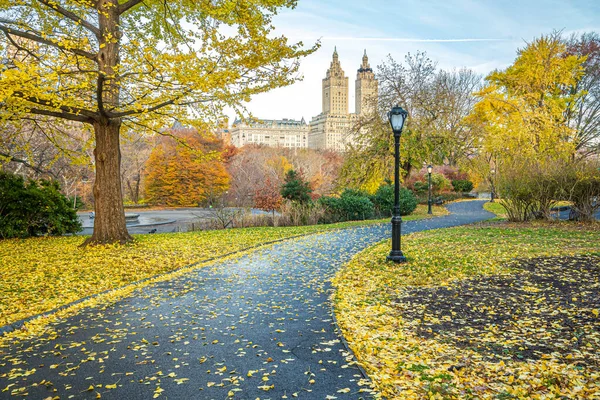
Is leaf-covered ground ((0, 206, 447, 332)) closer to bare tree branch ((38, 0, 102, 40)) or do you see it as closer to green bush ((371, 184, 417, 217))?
bare tree branch ((38, 0, 102, 40))

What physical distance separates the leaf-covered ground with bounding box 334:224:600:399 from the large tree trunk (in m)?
7.04

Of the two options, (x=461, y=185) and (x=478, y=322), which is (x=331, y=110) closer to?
(x=461, y=185)

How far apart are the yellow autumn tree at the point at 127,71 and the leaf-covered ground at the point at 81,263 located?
4.44 ft

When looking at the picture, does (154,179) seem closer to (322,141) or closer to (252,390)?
(252,390)

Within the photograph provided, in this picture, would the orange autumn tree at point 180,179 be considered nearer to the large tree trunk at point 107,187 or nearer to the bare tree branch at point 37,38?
the large tree trunk at point 107,187

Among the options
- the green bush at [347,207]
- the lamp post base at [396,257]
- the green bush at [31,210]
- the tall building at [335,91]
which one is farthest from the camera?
the tall building at [335,91]

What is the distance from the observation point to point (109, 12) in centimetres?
1120

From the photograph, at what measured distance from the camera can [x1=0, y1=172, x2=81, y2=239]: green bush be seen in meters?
13.8

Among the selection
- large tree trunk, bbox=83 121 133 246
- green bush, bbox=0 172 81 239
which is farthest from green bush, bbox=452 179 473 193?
large tree trunk, bbox=83 121 133 246

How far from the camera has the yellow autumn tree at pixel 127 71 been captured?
31.4 ft

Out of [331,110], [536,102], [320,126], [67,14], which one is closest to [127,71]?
[67,14]

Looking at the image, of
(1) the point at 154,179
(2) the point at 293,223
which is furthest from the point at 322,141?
(2) the point at 293,223

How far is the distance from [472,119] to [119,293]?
29.1 meters

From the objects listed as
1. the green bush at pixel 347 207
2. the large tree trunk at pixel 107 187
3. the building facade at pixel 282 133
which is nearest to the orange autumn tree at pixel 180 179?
the green bush at pixel 347 207
